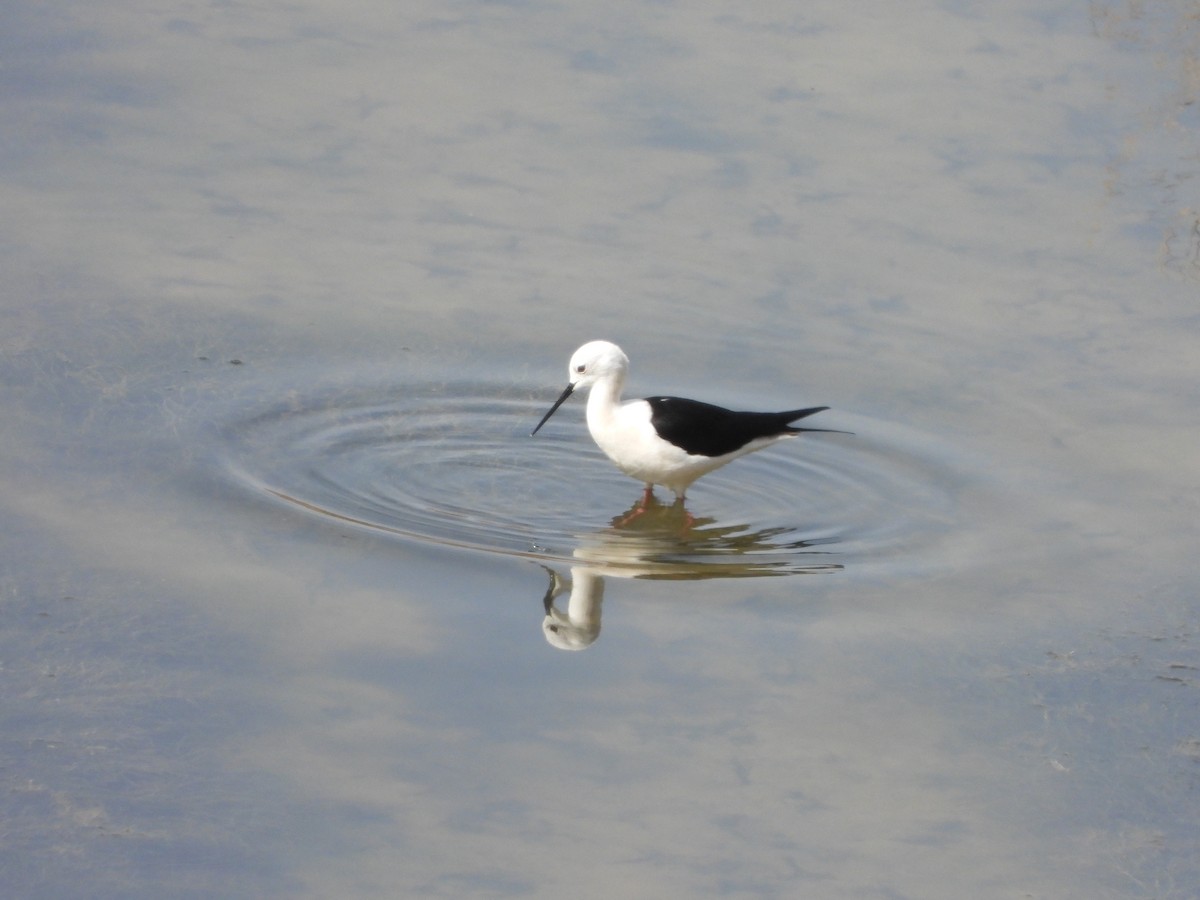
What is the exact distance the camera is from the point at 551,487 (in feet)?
24.3

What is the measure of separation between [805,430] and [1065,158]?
3741mm

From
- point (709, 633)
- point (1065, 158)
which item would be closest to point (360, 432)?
point (709, 633)

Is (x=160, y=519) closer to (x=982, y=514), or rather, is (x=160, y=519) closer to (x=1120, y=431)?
(x=982, y=514)

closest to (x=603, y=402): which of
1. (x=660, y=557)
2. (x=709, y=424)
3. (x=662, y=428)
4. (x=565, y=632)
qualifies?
(x=662, y=428)

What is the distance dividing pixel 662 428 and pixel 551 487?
23.0 inches

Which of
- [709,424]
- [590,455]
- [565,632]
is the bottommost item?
[565,632]

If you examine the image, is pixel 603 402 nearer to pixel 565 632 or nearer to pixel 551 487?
pixel 551 487

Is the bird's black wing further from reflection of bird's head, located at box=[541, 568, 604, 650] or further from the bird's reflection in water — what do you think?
reflection of bird's head, located at box=[541, 568, 604, 650]

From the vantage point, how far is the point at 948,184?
32.6 feet

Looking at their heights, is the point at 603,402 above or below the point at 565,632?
above

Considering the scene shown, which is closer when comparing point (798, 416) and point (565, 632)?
point (565, 632)

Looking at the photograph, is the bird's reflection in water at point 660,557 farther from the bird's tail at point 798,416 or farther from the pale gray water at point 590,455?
the bird's tail at point 798,416

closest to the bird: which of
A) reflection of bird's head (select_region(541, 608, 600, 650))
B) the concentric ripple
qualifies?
the concentric ripple

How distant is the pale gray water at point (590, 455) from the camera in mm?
4930
